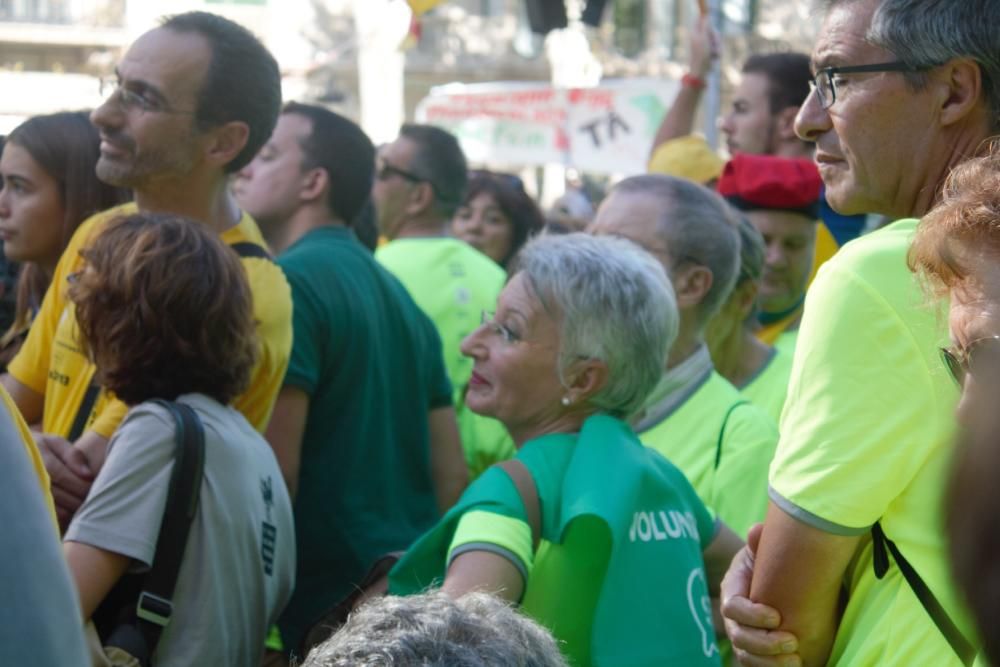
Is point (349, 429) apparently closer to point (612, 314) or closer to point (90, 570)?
point (612, 314)

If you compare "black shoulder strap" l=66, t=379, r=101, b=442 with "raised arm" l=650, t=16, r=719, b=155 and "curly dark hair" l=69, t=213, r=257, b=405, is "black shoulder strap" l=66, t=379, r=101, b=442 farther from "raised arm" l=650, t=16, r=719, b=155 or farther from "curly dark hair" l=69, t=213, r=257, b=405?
"raised arm" l=650, t=16, r=719, b=155

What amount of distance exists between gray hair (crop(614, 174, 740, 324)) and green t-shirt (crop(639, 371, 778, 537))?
1.11 ft

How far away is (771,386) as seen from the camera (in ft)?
13.6

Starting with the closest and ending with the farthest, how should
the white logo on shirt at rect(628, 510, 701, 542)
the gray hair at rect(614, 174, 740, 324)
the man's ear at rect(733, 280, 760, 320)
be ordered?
the white logo on shirt at rect(628, 510, 701, 542) < the gray hair at rect(614, 174, 740, 324) < the man's ear at rect(733, 280, 760, 320)

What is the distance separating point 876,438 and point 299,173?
284cm

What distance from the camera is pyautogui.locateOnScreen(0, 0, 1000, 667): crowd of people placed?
1.80m

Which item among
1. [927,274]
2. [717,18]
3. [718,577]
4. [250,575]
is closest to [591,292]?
[718,577]

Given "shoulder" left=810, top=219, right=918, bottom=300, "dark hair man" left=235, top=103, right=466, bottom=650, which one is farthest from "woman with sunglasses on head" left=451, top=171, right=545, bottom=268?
"shoulder" left=810, top=219, right=918, bottom=300

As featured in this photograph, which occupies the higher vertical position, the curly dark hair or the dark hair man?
the curly dark hair

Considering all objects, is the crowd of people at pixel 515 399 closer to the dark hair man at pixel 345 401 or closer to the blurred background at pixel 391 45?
the dark hair man at pixel 345 401

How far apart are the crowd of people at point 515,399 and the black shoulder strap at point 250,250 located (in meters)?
0.01

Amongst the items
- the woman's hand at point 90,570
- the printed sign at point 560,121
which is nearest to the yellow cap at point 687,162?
the woman's hand at point 90,570

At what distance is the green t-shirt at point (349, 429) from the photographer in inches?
152

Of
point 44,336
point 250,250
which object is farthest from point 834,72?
point 44,336
